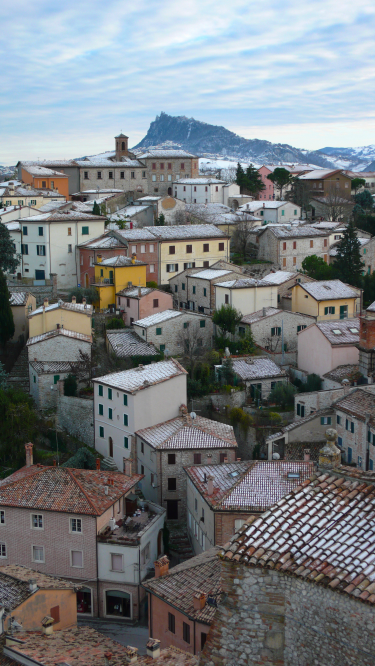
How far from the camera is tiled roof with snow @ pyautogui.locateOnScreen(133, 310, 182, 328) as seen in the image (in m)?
38.9

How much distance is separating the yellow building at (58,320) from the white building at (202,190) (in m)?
33.4

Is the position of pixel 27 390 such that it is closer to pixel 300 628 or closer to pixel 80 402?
pixel 80 402

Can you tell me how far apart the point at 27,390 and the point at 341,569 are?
101 ft

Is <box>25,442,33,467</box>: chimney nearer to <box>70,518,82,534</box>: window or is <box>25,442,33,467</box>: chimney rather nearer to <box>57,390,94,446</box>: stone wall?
<box>57,390,94,446</box>: stone wall

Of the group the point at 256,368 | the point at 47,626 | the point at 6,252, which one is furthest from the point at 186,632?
the point at 6,252

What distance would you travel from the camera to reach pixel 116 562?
79.3ft

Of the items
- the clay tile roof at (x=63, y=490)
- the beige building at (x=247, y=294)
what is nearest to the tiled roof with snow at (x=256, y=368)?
the beige building at (x=247, y=294)

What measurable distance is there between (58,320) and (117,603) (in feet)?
55.5

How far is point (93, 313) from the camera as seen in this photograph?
4122 cm

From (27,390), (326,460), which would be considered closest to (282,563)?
(326,460)

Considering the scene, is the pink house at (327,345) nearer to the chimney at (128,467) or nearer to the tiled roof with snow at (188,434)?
the tiled roof with snow at (188,434)

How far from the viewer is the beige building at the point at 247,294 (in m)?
41.9

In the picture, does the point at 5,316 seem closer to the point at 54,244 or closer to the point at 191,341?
the point at 191,341

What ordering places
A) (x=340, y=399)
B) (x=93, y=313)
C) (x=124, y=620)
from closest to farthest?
(x=124, y=620) → (x=340, y=399) → (x=93, y=313)
